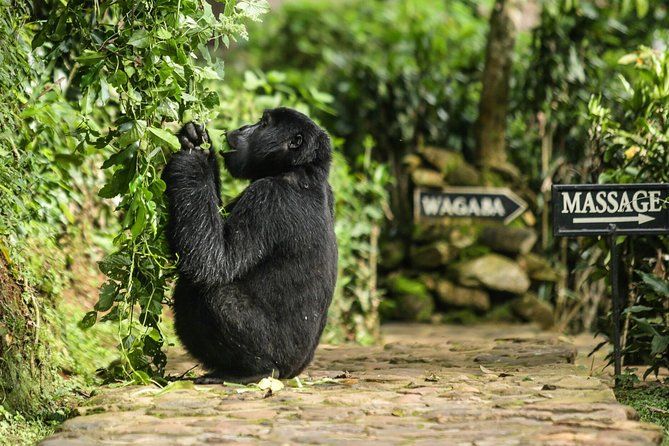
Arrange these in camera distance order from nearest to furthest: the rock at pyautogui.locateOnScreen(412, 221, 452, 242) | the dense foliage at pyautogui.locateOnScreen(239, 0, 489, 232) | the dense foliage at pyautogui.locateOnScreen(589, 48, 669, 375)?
the dense foliage at pyautogui.locateOnScreen(589, 48, 669, 375), the rock at pyautogui.locateOnScreen(412, 221, 452, 242), the dense foliage at pyautogui.locateOnScreen(239, 0, 489, 232)

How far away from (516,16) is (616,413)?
7.60m

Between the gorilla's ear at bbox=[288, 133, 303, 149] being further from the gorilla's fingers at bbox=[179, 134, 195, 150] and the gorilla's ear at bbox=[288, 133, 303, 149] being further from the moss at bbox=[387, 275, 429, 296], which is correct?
the moss at bbox=[387, 275, 429, 296]

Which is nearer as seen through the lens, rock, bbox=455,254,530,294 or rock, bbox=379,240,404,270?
rock, bbox=455,254,530,294

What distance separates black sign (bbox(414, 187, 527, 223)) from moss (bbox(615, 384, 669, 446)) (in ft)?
15.6

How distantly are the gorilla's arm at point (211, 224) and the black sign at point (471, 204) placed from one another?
5.73m

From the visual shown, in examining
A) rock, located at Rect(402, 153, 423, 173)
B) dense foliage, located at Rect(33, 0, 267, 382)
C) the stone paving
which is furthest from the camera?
rock, located at Rect(402, 153, 423, 173)

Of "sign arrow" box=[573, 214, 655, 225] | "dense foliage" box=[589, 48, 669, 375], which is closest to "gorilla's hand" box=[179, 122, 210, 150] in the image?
"sign arrow" box=[573, 214, 655, 225]

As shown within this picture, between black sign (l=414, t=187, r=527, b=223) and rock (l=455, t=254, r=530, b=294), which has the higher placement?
black sign (l=414, t=187, r=527, b=223)

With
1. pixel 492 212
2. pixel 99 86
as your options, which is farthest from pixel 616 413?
pixel 492 212

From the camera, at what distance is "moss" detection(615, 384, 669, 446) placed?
201 inches

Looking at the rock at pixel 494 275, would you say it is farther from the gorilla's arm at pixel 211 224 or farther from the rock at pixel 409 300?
the gorilla's arm at pixel 211 224

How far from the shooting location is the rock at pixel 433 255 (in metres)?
10.7

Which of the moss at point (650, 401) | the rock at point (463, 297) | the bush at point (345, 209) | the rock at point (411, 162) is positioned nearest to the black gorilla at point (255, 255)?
the moss at point (650, 401)

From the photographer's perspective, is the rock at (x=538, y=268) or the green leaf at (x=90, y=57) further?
the rock at (x=538, y=268)
